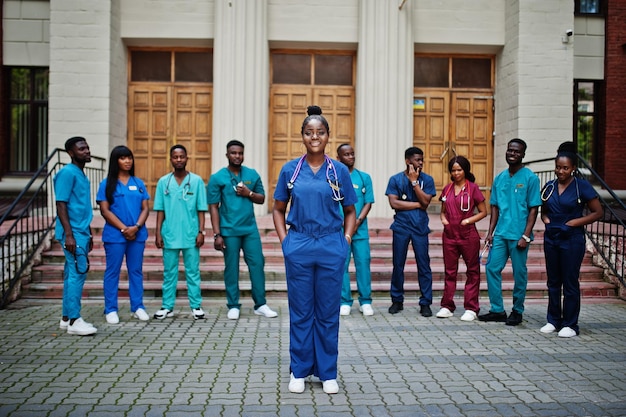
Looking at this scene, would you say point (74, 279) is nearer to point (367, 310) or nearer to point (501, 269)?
point (367, 310)

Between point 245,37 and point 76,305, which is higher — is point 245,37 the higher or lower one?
the higher one

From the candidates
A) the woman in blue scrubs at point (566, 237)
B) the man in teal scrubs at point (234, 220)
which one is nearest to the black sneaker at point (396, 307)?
the man in teal scrubs at point (234, 220)

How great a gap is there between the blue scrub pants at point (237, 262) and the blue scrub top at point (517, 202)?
9.58ft

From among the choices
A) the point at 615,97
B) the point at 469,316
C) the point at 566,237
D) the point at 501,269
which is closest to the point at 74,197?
the point at 469,316

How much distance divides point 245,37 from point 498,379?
33.3ft

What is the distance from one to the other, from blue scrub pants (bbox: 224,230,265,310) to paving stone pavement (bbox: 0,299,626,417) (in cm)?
33

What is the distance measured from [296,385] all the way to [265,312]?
10.7ft

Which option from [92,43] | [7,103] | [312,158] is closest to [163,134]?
[92,43]

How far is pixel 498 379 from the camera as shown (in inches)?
225

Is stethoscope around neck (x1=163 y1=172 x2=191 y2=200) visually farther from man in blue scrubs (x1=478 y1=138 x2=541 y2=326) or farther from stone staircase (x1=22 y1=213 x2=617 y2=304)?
man in blue scrubs (x1=478 y1=138 x2=541 y2=326)

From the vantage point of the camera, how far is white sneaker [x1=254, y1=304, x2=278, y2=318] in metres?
8.53

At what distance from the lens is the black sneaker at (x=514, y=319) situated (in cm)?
804

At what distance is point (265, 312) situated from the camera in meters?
8.57

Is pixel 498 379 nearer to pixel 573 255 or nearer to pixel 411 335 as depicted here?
pixel 411 335
